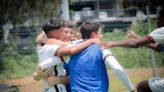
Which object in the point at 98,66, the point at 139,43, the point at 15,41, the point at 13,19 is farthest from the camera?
the point at 13,19

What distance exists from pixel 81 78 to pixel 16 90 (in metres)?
5.82

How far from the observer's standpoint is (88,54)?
3895 mm

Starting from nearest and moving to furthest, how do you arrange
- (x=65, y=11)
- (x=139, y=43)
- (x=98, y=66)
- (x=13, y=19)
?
(x=98, y=66) → (x=139, y=43) → (x=65, y=11) → (x=13, y=19)

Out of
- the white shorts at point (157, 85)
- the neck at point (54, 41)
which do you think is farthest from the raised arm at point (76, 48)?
the white shorts at point (157, 85)

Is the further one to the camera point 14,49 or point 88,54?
point 14,49

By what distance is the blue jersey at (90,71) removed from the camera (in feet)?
12.7

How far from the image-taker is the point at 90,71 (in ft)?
12.7

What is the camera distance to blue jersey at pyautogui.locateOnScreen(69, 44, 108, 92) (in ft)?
12.7

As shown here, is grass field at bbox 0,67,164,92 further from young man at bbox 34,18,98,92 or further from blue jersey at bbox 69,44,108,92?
blue jersey at bbox 69,44,108,92

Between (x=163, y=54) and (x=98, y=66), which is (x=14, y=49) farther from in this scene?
(x=98, y=66)

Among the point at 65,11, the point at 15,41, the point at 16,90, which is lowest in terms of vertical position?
the point at 16,90

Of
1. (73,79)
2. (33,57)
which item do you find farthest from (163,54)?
(73,79)

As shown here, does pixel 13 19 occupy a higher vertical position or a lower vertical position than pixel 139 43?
lower

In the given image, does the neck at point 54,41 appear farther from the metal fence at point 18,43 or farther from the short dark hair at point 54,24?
the metal fence at point 18,43
